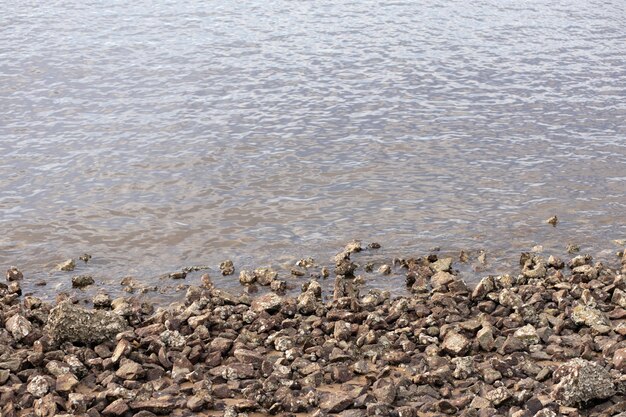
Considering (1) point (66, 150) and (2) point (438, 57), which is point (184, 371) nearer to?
(1) point (66, 150)

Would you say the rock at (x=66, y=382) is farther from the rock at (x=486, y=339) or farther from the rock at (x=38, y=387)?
the rock at (x=486, y=339)

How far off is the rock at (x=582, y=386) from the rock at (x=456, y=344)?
1.43 m

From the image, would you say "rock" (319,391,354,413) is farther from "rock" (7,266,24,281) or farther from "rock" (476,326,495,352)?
"rock" (7,266,24,281)

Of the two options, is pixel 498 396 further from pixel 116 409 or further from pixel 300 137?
pixel 300 137

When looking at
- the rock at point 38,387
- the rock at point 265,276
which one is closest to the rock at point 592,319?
the rock at point 265,276

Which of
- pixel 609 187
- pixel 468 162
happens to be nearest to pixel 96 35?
pixel 468 162

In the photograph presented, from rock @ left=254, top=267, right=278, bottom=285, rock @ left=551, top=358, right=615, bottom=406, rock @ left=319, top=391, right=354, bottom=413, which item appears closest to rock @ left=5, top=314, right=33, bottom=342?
rock @ left=254, top=267, right=278, bottom=285

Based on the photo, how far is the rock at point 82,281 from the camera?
13.6 metres

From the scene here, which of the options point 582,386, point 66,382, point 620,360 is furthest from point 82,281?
point 620,360

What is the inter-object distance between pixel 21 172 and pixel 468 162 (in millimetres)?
10089

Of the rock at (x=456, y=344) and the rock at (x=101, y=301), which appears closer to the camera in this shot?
the rock at (x=456, y=344)

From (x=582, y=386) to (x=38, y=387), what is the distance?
6.22m

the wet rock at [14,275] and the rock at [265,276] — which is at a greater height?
the wet rock at [14,275]

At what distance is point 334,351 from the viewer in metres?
10.7
